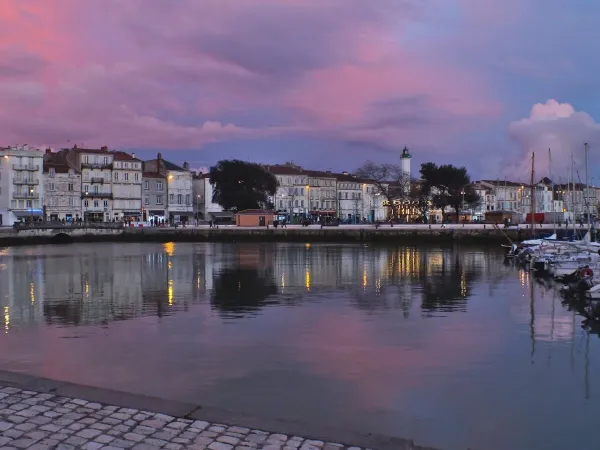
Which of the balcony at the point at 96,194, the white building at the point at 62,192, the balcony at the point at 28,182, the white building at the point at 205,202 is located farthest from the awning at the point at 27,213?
the white building at the point at 205,202

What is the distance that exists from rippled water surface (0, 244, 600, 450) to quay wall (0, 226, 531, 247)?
3858 centimetres

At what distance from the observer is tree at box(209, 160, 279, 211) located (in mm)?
90625

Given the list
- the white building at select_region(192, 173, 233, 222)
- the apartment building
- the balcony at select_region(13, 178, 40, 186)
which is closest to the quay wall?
the balcony at select_region(13, 178, 40, 186)

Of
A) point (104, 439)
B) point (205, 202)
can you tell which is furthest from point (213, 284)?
point (205, 202)

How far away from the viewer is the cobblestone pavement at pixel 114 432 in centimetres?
632

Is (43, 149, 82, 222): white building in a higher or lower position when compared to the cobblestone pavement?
higher

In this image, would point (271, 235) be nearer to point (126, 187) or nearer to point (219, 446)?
point (126, 187)

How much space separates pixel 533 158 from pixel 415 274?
132 feet

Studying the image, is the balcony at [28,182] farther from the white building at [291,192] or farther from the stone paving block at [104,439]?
the stone paving block at [104,439]

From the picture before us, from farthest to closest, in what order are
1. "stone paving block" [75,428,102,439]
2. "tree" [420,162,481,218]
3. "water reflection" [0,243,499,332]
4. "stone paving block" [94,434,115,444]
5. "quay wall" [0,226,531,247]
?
"tree" [420,162,481,218] → "quay wall" [0,226,531,247] → "water reflection" [0,243,499,332] → "stone paving block" [75,428,102,439] → "stone paving block" [94,434,115,444]

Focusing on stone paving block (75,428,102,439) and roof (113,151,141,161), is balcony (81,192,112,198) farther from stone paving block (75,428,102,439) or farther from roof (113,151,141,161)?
stone paving block (75,428,102,439)

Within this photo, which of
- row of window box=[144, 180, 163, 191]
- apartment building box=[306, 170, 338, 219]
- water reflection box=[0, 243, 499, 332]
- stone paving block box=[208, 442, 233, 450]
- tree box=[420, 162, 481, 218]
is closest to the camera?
stone paving block box=[208, 442, 233, 450]

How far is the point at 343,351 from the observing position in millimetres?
13141

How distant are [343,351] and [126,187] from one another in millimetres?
90397
